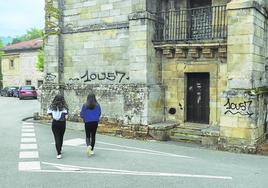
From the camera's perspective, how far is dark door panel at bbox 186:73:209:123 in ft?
44.7

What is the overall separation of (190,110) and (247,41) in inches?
158

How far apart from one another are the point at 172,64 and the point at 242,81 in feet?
11.8

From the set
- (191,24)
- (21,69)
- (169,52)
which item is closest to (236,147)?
(169,52)

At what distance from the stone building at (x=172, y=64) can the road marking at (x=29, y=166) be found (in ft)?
16.9

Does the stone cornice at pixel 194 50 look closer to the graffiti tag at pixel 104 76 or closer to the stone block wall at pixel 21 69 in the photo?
the graffiti tag at pixel 104 76

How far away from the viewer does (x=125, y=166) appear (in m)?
8.86

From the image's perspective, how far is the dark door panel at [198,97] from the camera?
44.7ft

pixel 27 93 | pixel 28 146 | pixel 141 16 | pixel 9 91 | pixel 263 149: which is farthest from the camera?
pixel 9 91

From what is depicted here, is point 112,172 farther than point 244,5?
No

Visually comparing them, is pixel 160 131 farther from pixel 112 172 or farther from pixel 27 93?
pixel 27 93

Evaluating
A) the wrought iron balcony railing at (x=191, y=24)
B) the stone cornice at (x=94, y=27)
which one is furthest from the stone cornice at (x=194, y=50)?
the stone cornice at (x=94, y=27)

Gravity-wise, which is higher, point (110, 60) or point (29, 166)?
point (110, 60)

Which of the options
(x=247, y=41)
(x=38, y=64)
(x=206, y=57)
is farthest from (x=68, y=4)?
(x=38, y=64)

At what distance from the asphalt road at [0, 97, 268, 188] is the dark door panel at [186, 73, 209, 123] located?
5.98 ft
